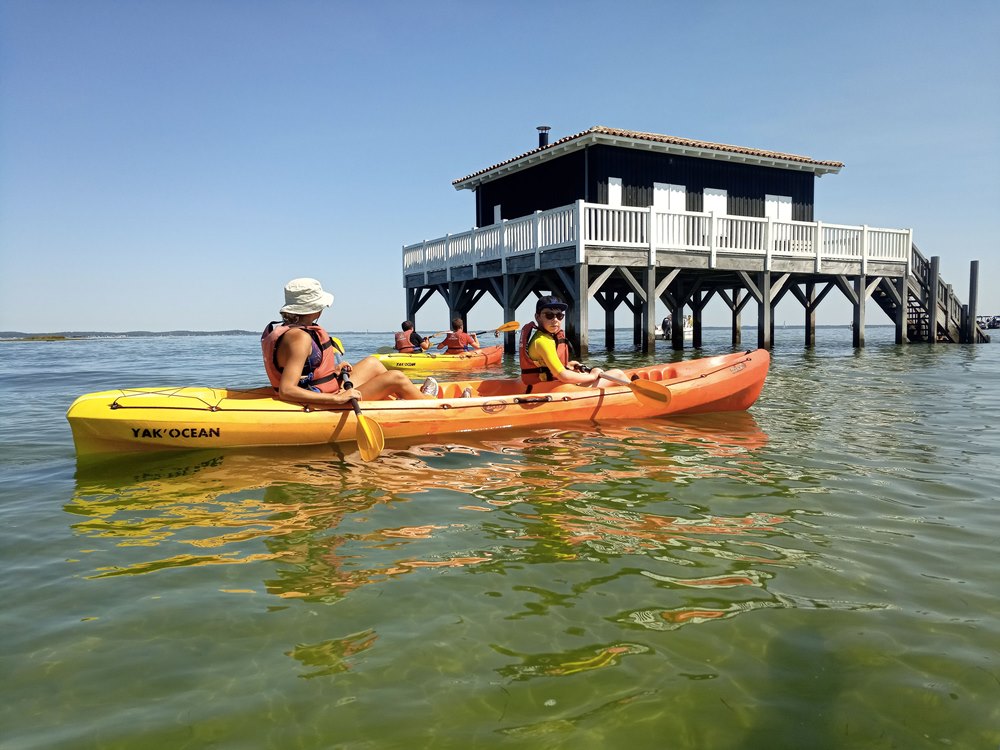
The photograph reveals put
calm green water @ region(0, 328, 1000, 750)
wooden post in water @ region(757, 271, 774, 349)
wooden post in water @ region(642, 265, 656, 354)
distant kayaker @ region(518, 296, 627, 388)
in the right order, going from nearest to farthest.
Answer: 1. calm green water @ region(0, 328, 1000, 750)
2. distant kayaker @ region(518, 296, 627, 388)
3. wooden post in water @ region(642, 265, 656, 354)
4. wooden post in water @ region(757, 271, 774, 349)

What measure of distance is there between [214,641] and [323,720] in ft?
2.44

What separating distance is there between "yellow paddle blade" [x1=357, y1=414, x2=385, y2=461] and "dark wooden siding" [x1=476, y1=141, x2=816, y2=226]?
12.7 m

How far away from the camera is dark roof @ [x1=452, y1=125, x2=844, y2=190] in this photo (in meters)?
16.3

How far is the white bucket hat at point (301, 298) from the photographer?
5.50 m

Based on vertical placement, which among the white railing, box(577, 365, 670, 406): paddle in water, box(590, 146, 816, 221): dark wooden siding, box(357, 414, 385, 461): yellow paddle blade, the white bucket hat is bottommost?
box(357, 414, 385, 461): yellow paddle blade

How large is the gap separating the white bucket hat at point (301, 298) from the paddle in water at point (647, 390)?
322 cm

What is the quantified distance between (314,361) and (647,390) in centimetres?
346

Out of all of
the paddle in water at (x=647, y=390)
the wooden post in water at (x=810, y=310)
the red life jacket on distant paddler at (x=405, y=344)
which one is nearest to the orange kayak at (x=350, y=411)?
the paddle in water at (x=647, y=390)

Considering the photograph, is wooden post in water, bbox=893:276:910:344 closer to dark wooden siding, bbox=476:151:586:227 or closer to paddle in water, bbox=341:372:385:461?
dark wooden siding, bbox=476:151:586:227

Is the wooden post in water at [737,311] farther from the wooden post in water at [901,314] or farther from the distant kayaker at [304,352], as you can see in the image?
the distant kayaker at [304,352]

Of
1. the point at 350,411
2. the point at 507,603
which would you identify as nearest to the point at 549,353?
the point at 350,411

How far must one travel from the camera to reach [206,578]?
320 cm

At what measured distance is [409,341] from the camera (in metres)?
15.9

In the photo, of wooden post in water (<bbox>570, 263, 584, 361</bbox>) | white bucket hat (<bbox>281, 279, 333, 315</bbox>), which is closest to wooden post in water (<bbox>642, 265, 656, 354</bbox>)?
wooden post in water (<bbox>570, 263, 584, 361</bbox>)
